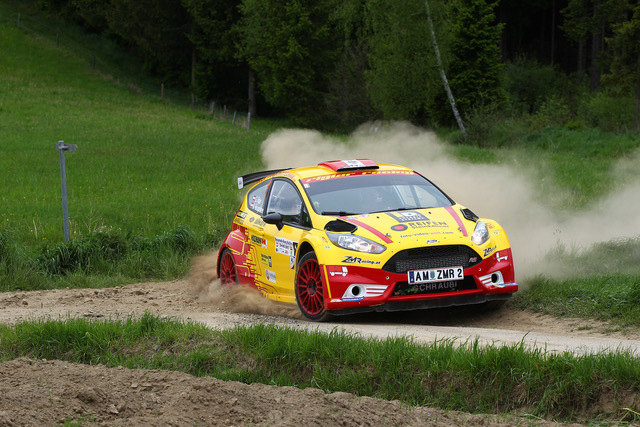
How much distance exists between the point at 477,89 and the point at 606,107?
7161 mm

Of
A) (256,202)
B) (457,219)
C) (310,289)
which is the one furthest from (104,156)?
(457,219)

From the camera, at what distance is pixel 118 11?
68.4 meters

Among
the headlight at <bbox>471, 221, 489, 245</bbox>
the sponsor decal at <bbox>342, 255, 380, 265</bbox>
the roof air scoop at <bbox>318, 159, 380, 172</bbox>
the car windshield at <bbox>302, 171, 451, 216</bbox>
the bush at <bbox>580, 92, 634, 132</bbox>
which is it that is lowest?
the sponsor decal at <bbox>342, 255, 380, 265</bbox>

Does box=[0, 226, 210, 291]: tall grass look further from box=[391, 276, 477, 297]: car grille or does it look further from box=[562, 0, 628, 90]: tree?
box=[562, 0, 628, 90]: tree

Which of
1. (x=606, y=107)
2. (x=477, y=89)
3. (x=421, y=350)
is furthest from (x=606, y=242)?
(x=477, y=89)

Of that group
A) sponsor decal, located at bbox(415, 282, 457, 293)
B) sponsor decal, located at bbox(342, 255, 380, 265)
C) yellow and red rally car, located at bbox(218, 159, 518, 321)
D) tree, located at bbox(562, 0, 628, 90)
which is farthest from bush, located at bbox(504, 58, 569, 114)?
sponsor decal, located at bbox(342, 255, 380, 265)

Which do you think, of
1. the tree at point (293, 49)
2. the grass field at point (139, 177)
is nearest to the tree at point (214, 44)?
the tree at point (293, 49)

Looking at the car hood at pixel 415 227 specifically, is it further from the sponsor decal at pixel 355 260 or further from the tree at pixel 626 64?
the tree at pixel 626 64

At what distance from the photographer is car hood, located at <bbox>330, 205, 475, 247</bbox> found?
943 cm

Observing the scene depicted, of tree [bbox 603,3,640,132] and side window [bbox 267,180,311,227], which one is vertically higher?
tree [bbox 603,3,640,132]

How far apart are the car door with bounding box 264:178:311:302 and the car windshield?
22cm

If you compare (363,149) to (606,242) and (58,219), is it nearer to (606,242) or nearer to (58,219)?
(58,219)

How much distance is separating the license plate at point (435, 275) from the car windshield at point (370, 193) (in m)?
1.35

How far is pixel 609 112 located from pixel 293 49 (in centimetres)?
2217
